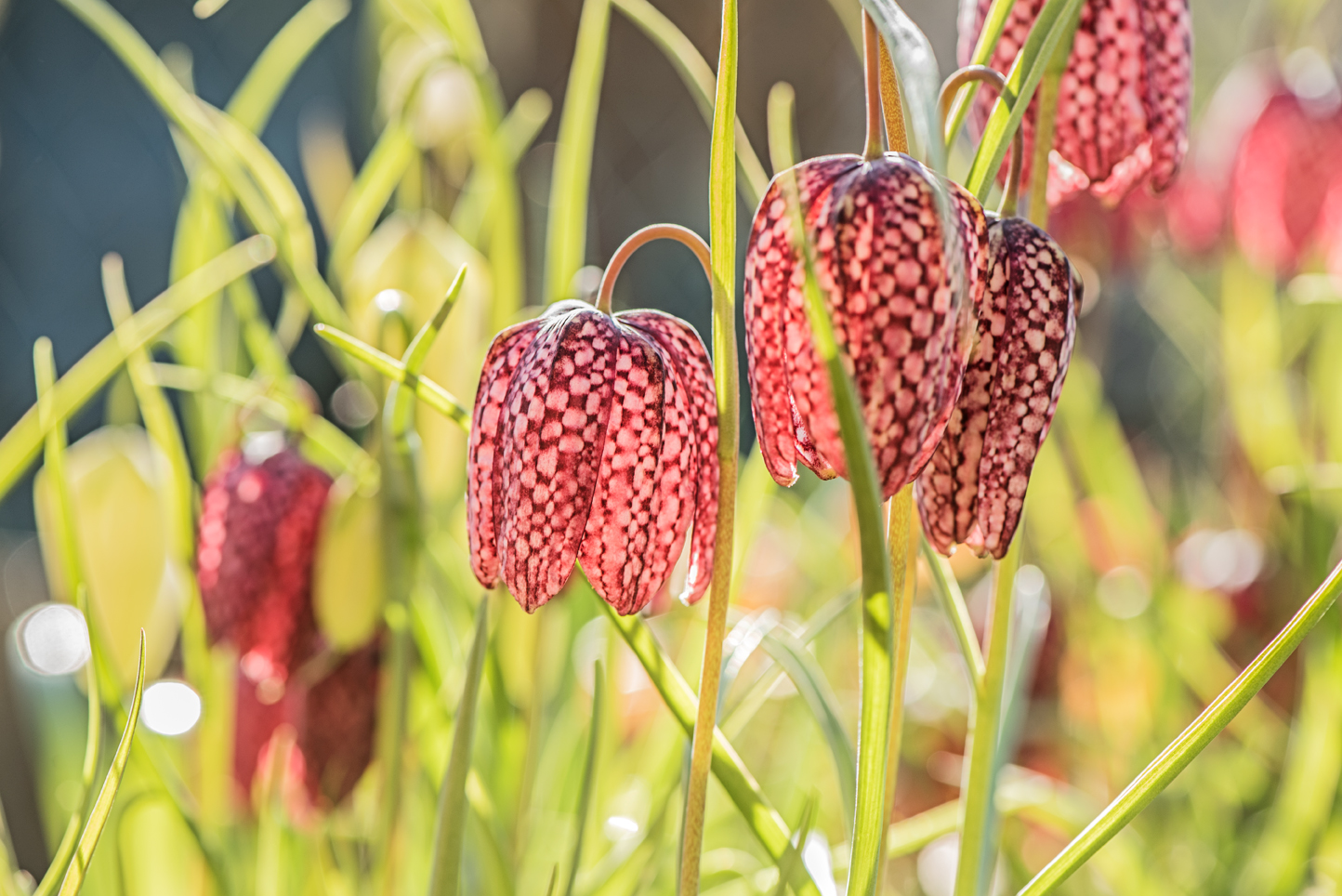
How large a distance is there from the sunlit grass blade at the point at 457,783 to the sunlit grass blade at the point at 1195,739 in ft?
0.76

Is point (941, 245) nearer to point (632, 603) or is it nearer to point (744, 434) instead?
point (632, 603)

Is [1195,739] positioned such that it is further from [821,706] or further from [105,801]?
[105,801]

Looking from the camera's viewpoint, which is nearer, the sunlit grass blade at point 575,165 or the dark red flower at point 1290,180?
the sunlit grass blade at point 575,165

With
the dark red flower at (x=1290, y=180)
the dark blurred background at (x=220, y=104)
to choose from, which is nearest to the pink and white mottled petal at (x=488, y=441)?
the dark red flower at (x=1290, y=180)

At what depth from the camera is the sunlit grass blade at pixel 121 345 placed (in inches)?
24.8

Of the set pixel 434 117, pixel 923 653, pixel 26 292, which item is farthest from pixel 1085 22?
pixel 26 292

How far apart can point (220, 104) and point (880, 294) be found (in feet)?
6.80

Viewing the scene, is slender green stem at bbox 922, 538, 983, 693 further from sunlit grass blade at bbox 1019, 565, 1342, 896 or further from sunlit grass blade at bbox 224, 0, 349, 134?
sunlit grass blade at bbox 224, 0, 349, 134

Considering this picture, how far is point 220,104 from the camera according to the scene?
213 centimetres

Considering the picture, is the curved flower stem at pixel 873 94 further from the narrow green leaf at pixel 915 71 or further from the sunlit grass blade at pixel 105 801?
the sunlit grass blade at pixel 105 801

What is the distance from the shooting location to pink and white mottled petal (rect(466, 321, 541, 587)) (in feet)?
1.46

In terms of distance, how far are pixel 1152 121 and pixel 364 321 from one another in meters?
0.47

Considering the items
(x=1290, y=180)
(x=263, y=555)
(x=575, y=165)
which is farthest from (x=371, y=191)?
(x=1290, y=180)

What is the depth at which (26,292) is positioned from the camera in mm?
1899
